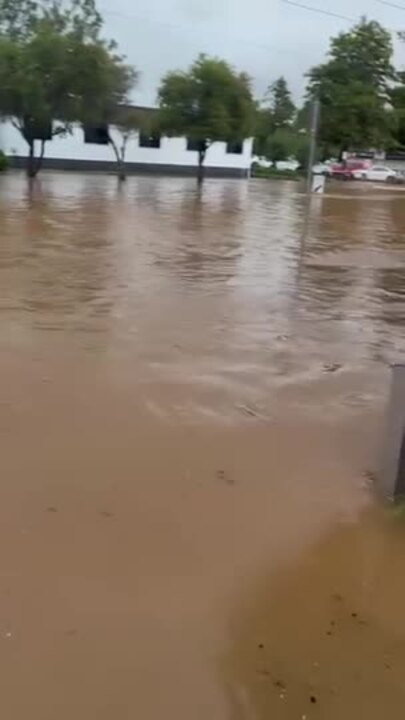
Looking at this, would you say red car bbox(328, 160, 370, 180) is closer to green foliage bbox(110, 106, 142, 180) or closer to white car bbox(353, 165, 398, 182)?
white car bbox(353, 165, 398, 182)

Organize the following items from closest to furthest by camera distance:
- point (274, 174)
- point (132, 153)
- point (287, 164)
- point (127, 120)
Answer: point (127, 120) → point (132, 153) → point (274, 174) → point (287, 164)

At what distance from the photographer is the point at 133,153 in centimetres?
5147

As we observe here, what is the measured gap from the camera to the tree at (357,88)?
160ft

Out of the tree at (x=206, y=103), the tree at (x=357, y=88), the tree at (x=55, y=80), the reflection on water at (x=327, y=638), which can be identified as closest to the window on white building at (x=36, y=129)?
the tree at (x=55, y=80)

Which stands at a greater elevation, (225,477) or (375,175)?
(375,175)

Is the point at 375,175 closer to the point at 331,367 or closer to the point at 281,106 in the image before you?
the point at 281,106

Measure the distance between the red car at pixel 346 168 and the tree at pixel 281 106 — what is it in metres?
6.88

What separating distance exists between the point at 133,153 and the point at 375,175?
65.3ft

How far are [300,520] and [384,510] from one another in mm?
467

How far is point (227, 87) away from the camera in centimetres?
3725

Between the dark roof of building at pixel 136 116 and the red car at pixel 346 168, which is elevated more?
the dark roof of building at pixel 136 116

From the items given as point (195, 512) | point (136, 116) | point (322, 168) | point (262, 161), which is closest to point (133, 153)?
point (136, 116)

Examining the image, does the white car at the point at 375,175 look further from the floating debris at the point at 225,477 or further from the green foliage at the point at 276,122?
the floating debris at the point at 225,477

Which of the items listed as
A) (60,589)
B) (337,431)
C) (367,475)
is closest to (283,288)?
(337,431)
